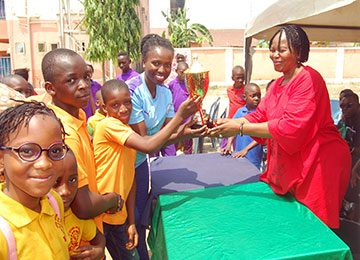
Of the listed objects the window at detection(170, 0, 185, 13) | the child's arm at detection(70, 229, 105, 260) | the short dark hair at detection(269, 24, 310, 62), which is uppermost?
the window at detection(170, 0, 185, 13)

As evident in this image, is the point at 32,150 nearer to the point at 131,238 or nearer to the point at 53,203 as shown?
the point at 53,203

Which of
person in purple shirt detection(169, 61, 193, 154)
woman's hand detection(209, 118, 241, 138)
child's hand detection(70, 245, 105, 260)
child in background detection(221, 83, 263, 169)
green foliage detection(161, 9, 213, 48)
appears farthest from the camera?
green foliage detection(161, 9, 213, 48)

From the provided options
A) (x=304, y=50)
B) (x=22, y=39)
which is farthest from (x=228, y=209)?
(x=22, y=39)

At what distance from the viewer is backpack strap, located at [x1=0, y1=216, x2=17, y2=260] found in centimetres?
92

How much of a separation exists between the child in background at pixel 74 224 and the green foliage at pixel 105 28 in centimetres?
1010

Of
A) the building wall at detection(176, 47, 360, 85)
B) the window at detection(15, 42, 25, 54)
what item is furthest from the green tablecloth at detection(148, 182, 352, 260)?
the building wall at detection(176, 47, 360, 85)

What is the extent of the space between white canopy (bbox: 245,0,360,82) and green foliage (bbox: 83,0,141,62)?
732 centimetres

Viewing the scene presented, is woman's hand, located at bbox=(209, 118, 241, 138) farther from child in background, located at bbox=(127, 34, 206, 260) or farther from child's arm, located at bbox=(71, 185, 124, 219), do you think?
child's arm, located at bbox=(71, 185, 124, 219)

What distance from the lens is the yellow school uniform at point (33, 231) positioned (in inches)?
37.9

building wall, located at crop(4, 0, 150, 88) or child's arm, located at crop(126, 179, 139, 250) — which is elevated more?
building wall, located at crop(4, 0, 150, 88)

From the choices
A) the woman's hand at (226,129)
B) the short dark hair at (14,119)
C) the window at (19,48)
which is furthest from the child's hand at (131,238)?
the window at (19,48)

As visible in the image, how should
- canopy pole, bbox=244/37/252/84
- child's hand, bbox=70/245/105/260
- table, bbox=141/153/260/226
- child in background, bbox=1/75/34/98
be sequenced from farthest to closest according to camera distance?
1. canopy pole, bbox=244/37/252/84
2. child in background, bbox=1/75/34/98
3. table, bbox=141/153/260/226
4. child's hand, bbox=70/245/105/260

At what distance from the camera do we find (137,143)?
1760 mm

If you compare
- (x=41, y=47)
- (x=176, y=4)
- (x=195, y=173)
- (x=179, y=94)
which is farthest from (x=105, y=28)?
(x=176, y=4)
